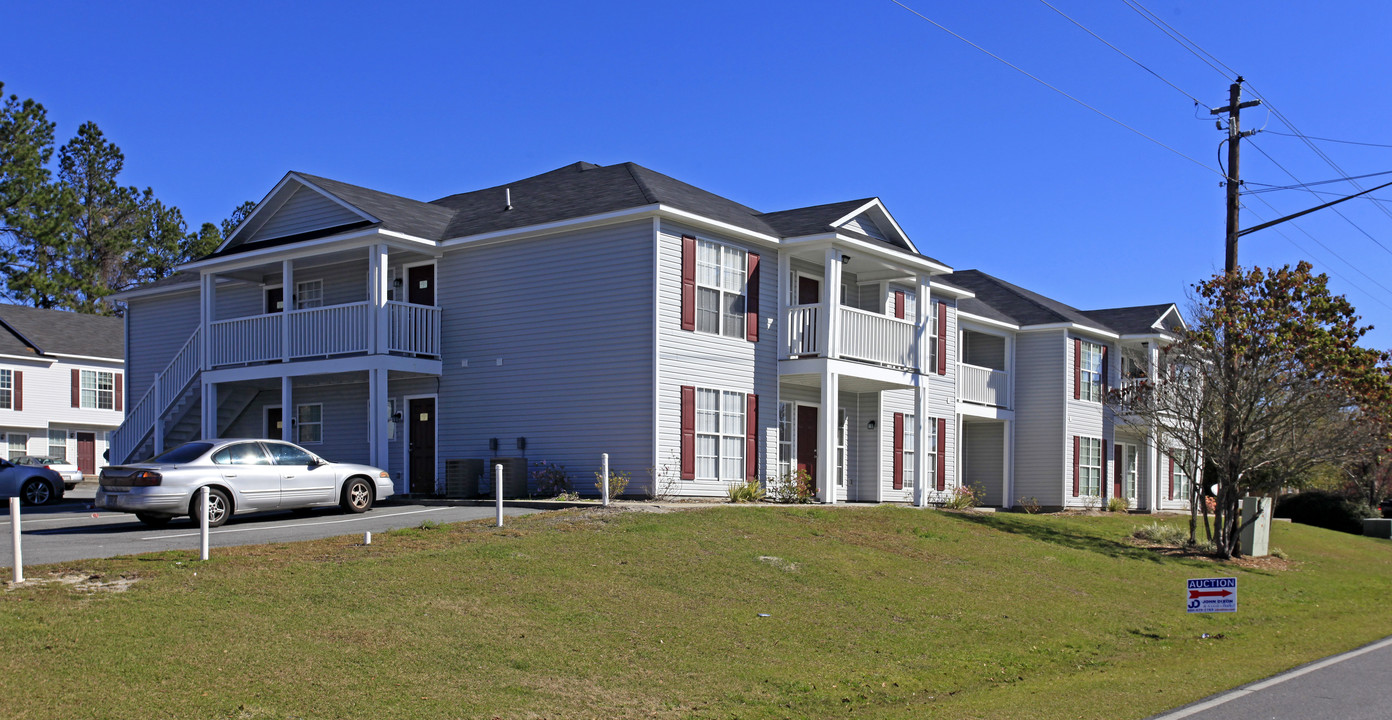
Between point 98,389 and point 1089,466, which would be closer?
point 1089,466

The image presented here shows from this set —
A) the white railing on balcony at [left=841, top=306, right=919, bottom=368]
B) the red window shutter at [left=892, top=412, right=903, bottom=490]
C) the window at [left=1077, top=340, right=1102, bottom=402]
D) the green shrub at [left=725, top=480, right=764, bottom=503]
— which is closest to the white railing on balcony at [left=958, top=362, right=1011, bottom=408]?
the window at [left=1077, top=340, right=1102, bottom=402]

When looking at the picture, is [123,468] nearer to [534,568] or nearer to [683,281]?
[534,568]

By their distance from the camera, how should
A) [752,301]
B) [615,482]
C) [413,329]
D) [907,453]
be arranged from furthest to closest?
1. [907,453]
2. [413,329]
3. [752,301]
4. [615,482]

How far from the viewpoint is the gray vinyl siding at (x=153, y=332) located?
29.9m

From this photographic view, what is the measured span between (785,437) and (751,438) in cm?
173

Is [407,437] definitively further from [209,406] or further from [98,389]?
[98,389]

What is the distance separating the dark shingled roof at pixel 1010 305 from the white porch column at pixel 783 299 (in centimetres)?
1055

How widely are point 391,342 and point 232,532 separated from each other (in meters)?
7.56

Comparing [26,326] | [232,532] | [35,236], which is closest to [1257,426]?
[232,532]

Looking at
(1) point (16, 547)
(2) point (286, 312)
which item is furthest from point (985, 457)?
(1) point (16, 547)

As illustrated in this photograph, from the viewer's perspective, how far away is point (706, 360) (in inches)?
904

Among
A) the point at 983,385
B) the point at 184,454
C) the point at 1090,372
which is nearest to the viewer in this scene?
the point at 184,454

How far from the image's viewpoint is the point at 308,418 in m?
27.5

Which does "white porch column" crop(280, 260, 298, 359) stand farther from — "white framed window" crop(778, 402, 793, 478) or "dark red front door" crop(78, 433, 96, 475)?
"dark red front door" crop(78, 433, 96, 475)
